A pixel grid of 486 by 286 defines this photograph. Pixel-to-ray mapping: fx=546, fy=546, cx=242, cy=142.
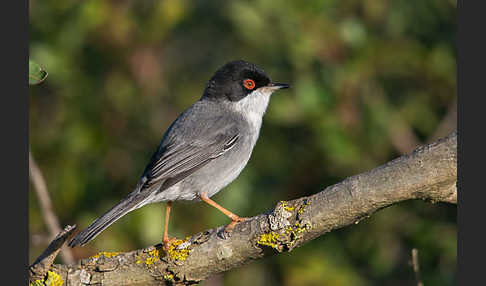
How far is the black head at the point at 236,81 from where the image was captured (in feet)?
18.5

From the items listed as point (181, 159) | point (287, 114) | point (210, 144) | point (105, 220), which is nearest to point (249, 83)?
point (287, 114)

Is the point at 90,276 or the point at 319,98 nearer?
the point at 90,276

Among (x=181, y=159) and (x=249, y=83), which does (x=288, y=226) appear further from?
(x=249, y=83)

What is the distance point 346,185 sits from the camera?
121 inches

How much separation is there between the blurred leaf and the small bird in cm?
166

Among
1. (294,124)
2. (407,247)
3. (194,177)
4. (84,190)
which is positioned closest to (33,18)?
(84,190)

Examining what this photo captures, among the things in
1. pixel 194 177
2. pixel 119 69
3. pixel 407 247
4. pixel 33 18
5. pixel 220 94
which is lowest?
pixel 407 247

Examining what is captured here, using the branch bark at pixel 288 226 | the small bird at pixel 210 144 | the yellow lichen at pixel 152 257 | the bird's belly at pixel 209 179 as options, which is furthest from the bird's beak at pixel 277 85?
the yellow lichen at pixel 152 257

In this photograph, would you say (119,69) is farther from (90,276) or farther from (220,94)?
(90,276)

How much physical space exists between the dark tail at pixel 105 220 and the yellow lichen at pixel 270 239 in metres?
1.34

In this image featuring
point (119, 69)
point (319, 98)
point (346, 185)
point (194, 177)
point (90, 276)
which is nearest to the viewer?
point (346, 185)

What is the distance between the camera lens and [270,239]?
131 inches

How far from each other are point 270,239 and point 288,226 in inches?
6.0

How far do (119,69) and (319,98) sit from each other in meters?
2.08
